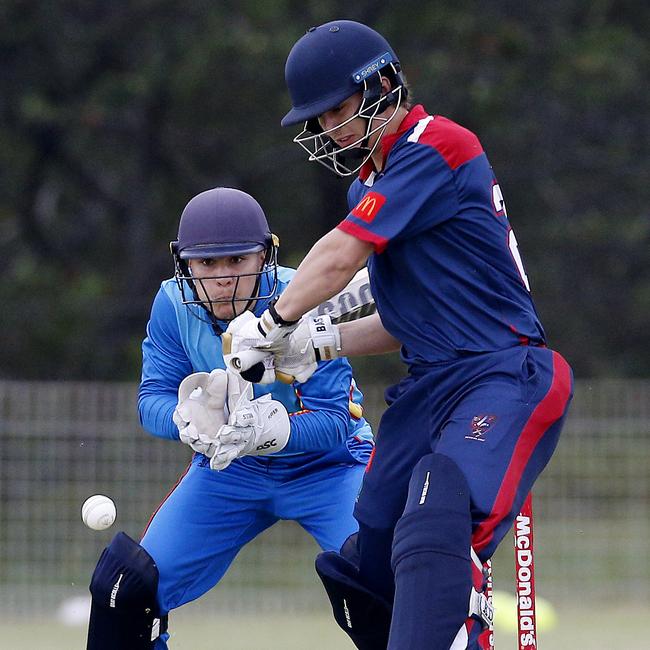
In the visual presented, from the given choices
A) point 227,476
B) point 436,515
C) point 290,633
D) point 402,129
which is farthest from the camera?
point 290,633

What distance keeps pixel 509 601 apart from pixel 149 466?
2457 mm

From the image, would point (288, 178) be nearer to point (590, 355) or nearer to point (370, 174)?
point (590, 355)

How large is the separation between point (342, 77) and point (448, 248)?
56 cm

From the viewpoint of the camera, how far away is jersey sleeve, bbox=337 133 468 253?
383 cm

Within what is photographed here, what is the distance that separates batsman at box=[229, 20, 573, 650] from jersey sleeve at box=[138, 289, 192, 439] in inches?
29.9

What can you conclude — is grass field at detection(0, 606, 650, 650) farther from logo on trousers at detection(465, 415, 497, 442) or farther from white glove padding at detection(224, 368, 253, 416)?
logo on trousers at detection(465, 415, 497, 442)

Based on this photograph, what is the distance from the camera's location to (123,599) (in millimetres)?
4488

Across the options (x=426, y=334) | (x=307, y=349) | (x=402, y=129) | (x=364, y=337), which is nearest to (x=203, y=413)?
(x=307, y=349)

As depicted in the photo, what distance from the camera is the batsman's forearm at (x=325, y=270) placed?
12.5 ft

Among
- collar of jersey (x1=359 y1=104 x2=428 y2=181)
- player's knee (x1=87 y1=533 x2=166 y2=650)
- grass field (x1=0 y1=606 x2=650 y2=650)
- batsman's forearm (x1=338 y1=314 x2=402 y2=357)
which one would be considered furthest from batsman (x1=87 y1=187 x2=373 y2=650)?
grass field (x1=0 y1=606 x2=650 y2=650)

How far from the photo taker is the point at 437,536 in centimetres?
363

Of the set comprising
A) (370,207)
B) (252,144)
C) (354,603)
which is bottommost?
(354,603)

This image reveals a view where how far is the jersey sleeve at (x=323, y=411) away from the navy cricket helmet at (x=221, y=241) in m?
0.33

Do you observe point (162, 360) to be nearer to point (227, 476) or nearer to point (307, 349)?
point (227, 476)
